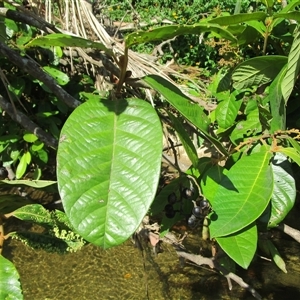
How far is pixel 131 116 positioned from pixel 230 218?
0.99 ft

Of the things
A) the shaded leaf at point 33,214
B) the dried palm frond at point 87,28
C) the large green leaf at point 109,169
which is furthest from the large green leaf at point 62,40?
the dried palm frond at point 87,28

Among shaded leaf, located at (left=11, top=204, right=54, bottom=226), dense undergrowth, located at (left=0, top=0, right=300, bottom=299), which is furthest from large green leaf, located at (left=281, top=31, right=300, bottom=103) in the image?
shaded leaf, located at (left=11, top=204, right=54, bottom=226)

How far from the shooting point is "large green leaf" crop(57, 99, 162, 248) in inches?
25.0

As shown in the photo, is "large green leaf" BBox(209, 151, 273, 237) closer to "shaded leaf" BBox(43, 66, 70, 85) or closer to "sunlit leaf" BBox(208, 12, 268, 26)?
"sunlit leaf" BBox(208, 12, 268, 26)

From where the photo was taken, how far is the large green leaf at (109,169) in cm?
64

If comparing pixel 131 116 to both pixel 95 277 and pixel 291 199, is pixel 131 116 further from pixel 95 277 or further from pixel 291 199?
pixel 95 277

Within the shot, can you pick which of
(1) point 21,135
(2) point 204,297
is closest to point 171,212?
(1) point 21,135

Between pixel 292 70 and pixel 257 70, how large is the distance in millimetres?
216

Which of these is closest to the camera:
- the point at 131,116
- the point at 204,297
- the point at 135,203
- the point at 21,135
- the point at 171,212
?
the point at 135,203

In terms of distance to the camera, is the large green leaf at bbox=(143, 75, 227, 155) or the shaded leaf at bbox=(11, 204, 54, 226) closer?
the large green leaf at bbox=(143, 75, 227, 155)

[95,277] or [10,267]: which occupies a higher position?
[10,267]

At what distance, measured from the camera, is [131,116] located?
0.78 m

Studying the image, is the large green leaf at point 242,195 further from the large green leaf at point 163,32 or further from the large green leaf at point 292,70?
the large green leaf at point 163,32

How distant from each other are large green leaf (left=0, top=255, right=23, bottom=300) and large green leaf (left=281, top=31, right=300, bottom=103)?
2.16 ft
